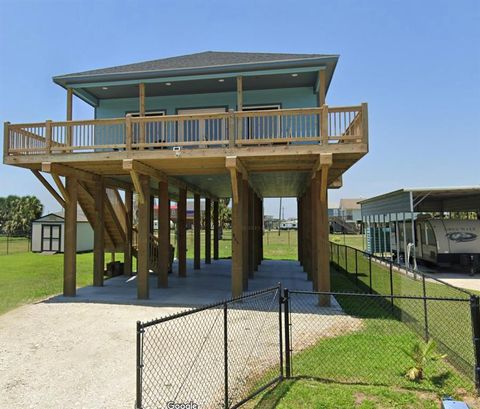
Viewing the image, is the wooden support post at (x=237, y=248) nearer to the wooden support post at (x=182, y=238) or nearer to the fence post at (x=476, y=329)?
the wooden support post at (x=182, y=238)

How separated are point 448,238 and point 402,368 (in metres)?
14.0

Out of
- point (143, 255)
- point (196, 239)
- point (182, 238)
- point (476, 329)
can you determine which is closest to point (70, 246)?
point (143, 255)

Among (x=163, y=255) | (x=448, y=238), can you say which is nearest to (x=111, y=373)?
(x=163, y=255)

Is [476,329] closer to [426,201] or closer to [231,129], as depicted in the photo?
[231,129]

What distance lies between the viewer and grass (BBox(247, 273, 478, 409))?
14.1 feet

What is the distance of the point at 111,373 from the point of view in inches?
211

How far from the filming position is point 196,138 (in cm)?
1099

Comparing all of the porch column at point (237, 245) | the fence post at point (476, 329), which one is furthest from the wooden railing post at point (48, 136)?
the fence post at point (476, 329)

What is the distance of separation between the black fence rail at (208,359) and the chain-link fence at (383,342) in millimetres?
527

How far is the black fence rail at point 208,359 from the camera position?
14.2 ft

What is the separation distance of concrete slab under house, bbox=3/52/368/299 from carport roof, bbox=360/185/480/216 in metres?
6.34

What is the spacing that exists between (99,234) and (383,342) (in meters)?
9.95

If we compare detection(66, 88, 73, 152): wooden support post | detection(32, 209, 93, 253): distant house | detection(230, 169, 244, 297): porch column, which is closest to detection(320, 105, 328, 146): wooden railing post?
detection(230, 169, 244, 297): porch column

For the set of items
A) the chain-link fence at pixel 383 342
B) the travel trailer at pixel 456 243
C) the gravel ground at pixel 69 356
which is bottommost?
the gravel ground at pixel 69 356
